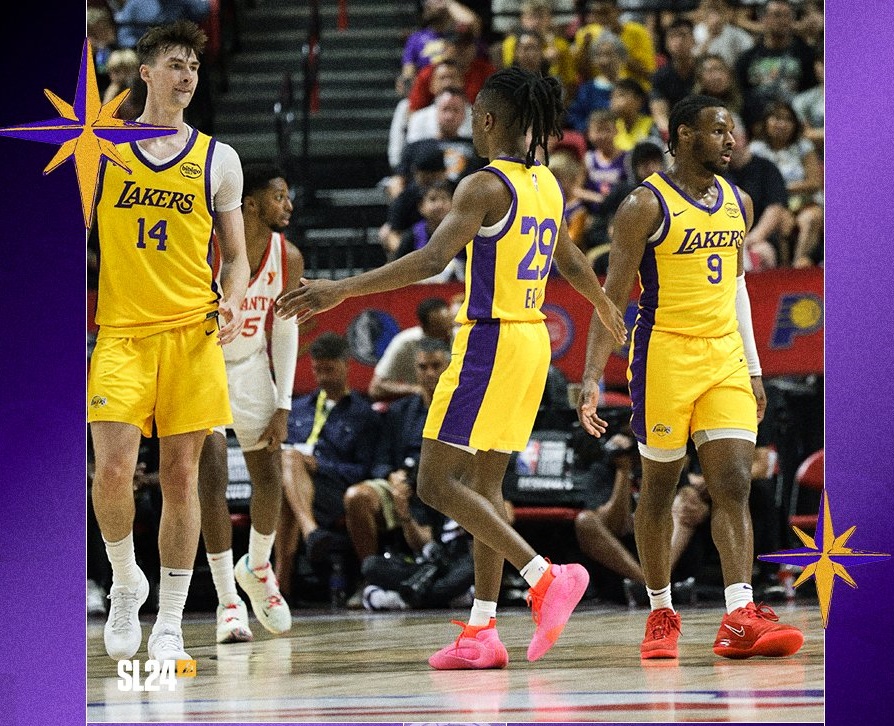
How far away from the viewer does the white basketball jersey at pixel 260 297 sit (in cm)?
536

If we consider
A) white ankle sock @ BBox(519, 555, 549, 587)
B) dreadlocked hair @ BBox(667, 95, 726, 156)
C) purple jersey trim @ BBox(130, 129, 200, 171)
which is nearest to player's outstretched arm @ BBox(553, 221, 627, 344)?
dreadlocked hair @ BBox(667, 95, 726, 156)

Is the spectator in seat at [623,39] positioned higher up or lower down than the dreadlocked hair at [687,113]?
higher up

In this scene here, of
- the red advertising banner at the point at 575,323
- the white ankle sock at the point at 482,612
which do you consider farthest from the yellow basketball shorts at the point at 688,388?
the red advertising banner at the point at 575,323

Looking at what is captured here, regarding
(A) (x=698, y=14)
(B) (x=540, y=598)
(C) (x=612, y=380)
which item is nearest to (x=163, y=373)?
(B) (x=540, y=598)

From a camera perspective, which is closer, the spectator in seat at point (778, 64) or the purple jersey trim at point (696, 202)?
the purple jersey trim at point (696, 202)

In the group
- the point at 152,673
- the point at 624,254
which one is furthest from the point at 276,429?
the point at 624,254

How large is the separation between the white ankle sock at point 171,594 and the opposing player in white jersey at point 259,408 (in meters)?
0.57

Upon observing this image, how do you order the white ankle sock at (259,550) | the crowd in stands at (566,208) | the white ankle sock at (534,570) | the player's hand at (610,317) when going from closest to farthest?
the white ankle sock at (534,570)
the player's hand at (610,317)
the white ankle sock at (259,550)
the crowd in stands at (566,208)

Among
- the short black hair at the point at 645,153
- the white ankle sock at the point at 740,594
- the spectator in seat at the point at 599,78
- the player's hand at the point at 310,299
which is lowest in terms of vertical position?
the white ankle sock at the point at 740,594

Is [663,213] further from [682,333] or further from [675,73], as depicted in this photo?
[675,73]

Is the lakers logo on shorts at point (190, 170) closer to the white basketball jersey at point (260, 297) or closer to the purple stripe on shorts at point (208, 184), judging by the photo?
the purple stripe on shorts at point (208, 184)

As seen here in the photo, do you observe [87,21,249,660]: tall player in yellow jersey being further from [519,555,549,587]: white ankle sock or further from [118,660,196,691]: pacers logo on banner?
[519,555,549,587]: white ankle sock

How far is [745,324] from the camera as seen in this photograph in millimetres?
5035

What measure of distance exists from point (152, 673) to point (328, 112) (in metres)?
3.19
